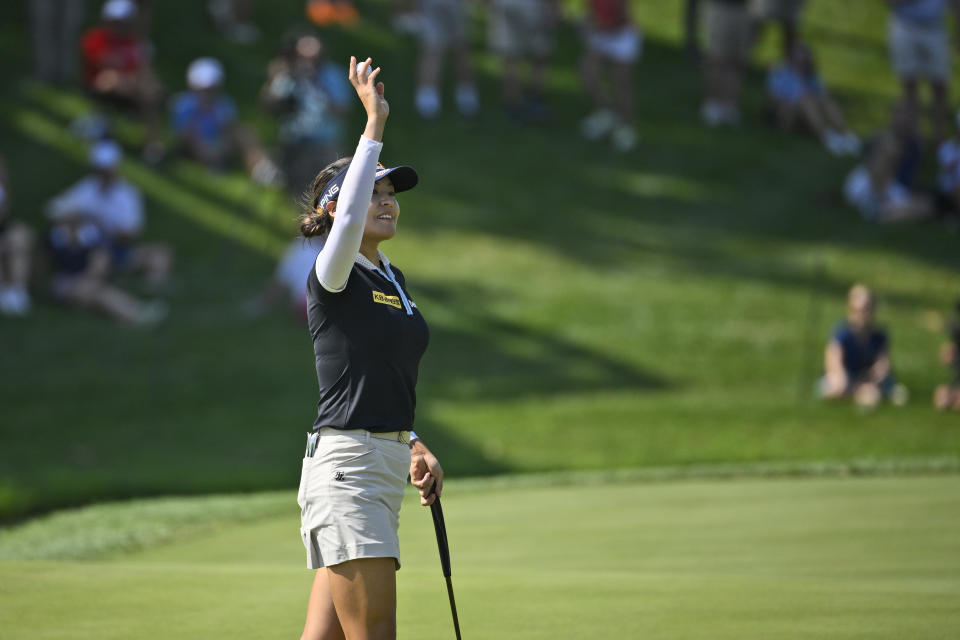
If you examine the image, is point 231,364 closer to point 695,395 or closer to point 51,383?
point 51,383

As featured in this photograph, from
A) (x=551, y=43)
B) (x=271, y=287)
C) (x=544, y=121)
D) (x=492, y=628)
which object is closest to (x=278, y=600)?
(x=492, y=628)

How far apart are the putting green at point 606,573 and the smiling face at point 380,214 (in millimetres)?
1606

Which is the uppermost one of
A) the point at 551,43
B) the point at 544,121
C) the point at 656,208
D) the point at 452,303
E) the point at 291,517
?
the point at 551,43

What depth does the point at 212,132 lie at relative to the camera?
17.0m

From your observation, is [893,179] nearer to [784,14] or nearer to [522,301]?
[784,14]

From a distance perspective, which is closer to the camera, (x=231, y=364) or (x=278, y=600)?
(x=278, y=600)

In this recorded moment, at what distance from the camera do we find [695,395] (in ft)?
42.2

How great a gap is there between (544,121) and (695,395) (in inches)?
287

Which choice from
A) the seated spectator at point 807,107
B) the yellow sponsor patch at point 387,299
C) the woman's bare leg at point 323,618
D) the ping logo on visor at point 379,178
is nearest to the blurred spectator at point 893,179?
the seated spectator at point 807,107

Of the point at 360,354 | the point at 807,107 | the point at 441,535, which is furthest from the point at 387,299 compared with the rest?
the point at 807,107

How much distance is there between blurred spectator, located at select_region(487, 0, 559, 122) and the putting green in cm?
1041

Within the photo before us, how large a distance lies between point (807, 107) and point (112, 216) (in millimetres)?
9846

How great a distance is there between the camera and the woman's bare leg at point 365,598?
A: 3674 mm

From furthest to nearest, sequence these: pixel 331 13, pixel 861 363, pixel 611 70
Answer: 1. pixel 331 13
2. pixel 611 70
3. pixel 861 363
